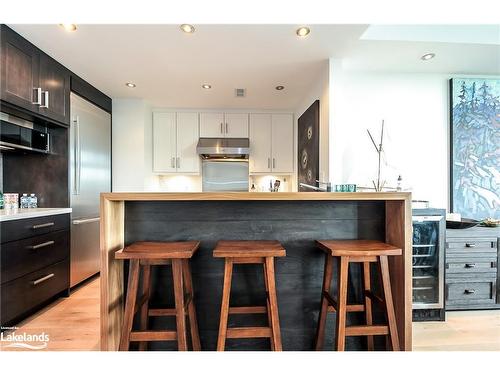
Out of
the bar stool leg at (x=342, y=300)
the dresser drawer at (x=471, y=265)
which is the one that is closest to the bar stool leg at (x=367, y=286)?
the bar stool leg at (x=342, y=300)

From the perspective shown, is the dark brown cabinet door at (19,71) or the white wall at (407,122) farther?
the white wall at (407,122)

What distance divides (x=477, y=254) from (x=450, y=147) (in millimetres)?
1147

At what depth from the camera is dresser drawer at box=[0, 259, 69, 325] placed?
1.87m

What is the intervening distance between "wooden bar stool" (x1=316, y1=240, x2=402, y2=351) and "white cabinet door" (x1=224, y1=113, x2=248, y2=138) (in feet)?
9.28

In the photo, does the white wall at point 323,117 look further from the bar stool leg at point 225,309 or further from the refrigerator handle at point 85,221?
the refrigerator handle at point 85,221

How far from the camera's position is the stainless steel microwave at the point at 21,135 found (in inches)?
87.7

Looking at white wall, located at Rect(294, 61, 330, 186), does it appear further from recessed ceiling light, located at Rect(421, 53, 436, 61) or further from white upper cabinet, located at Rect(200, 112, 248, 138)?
white upper cabinet, located at Rect(200, 112, 248, 138)

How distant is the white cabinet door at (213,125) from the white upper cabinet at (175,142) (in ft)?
0.45

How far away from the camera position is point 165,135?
3977mm

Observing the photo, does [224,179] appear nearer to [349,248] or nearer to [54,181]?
[54,181]

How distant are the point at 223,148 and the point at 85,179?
1794 millimetres

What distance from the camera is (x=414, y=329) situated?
2035 millimetres

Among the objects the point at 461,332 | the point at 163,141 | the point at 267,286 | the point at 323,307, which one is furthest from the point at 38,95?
the point at 461,332
